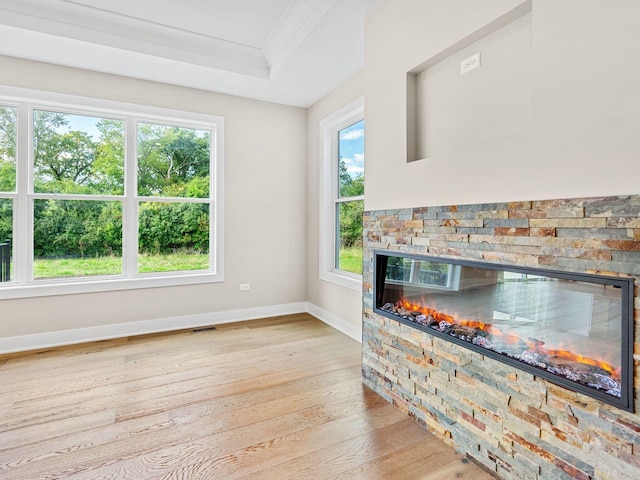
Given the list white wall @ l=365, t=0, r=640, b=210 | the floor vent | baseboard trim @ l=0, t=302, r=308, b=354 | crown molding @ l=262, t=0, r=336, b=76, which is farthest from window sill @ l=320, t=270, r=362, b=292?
crown molding @ l=262, t=0, r=336, b=76

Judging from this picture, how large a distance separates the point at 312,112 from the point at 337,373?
328cm

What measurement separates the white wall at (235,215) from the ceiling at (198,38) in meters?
0.18

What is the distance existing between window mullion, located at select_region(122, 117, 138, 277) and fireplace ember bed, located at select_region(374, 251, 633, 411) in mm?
3045

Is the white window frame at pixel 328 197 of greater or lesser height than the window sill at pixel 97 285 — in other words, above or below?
above

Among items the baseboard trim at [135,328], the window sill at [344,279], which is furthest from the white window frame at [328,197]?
the baseboard trim at [135,328]

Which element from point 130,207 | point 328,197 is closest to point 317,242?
point 328,197

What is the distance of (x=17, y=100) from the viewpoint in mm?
3344

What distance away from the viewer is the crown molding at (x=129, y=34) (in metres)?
2.79

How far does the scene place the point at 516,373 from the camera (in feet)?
5.26

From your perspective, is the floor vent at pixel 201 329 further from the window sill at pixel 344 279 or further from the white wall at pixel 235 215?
the window sill at pixel 344 279

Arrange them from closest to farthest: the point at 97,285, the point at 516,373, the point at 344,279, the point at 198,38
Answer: the point at 516,373 < the point at 198,38 < the point at 97,285 < the point at 344,279

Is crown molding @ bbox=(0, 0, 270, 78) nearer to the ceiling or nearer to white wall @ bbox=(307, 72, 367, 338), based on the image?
the ceiling

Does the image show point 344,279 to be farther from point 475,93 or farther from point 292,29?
point 292,29

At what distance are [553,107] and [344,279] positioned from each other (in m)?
2.72
